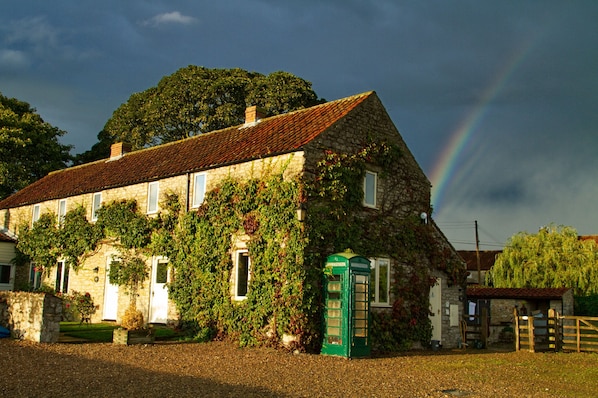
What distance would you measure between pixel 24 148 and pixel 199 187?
23.0 metres

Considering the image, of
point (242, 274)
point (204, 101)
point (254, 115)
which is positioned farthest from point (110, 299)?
point (204, 101)

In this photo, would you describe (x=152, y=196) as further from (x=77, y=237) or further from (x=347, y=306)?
(x=347, y=306)

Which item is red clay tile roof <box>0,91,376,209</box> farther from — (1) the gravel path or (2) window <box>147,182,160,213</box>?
(1) the gravel path

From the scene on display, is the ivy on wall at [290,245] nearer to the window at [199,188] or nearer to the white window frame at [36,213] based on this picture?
the window at [199,188]

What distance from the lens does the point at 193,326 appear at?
67.5 ft

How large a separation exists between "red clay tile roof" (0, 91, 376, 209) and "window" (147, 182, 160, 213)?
331mm

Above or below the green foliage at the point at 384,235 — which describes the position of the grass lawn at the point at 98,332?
below

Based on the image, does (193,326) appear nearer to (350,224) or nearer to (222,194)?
(222,194)

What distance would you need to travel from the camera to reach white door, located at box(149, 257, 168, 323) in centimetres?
2258

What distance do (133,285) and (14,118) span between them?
847 inches

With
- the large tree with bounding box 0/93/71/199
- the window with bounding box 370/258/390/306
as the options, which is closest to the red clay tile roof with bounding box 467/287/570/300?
the window with bounding box 370/258/390/306

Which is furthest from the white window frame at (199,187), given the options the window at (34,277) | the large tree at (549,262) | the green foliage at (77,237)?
the large tree at (549,262)

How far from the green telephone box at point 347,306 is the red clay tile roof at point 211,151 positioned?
3.83 m

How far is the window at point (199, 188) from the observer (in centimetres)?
2194
